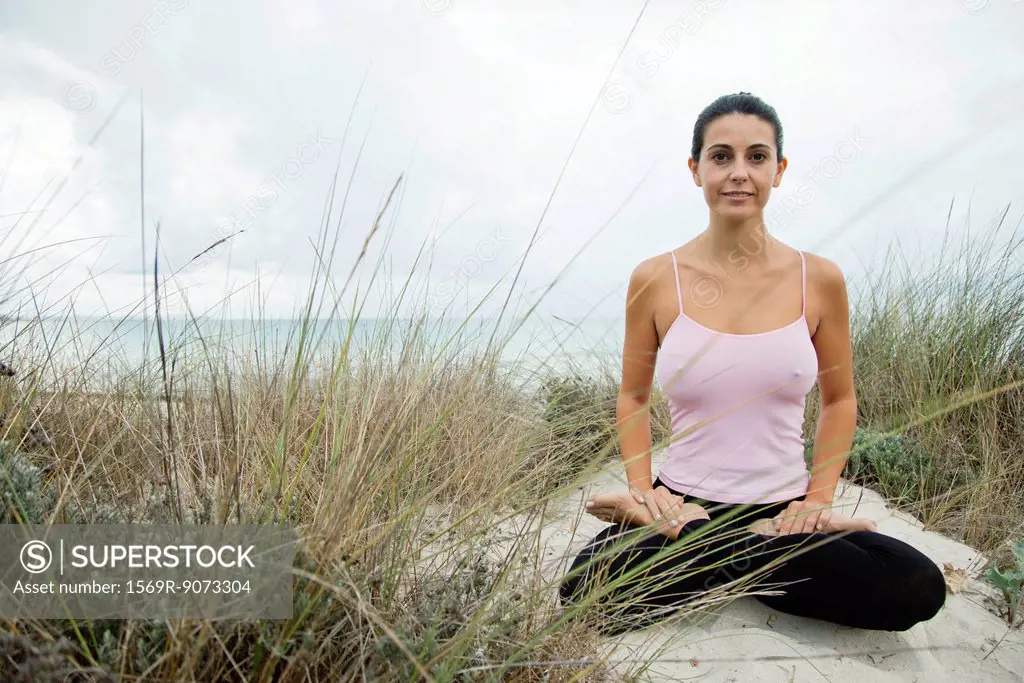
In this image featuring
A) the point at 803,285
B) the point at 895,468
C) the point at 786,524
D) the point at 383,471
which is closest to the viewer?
the point at 383,471

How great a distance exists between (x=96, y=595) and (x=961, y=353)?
4.90 m

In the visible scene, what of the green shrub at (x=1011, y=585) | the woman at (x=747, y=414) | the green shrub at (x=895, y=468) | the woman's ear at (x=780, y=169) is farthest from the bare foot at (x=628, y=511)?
the green shrub at (x=895, y=468)

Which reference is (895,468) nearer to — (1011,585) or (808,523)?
(1011,585)

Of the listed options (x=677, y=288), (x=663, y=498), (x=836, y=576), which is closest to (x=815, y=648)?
(x=836, y=576)

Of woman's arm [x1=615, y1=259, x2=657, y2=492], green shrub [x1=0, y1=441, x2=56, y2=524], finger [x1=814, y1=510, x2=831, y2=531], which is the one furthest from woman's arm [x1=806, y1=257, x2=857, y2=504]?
green shrub [x1=0, y1=441, x2=56, y2=524]

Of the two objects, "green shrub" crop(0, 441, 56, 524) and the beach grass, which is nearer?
the beach grass

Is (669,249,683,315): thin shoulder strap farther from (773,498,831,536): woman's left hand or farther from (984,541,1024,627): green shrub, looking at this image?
(984,541,1024,627): green shrub

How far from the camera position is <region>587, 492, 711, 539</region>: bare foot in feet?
6.97

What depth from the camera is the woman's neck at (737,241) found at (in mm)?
2480

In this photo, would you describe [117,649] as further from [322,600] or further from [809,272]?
[809,272]

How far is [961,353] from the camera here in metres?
4.54

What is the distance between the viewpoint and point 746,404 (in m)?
2.39

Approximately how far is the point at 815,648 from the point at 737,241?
136 cm

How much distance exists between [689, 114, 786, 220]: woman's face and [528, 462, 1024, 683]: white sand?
986 millimetres
